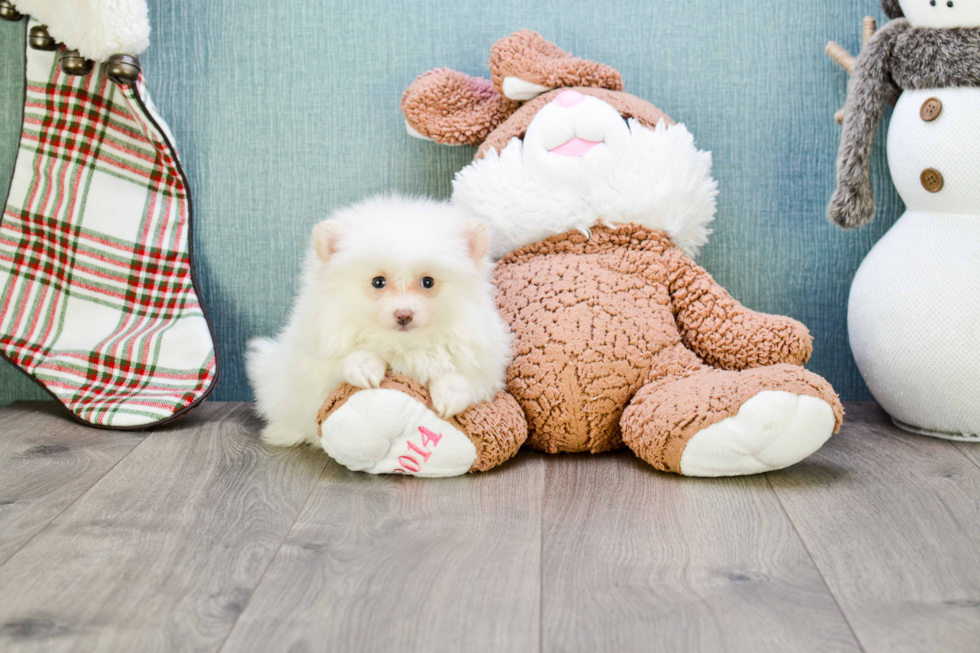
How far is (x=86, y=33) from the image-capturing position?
4.32 ft

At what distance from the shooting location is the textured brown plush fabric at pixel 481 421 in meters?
1.14

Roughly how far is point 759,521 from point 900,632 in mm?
254

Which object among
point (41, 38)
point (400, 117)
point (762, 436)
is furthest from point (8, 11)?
point (762, 436)

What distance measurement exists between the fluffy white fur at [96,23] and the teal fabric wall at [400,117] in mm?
186

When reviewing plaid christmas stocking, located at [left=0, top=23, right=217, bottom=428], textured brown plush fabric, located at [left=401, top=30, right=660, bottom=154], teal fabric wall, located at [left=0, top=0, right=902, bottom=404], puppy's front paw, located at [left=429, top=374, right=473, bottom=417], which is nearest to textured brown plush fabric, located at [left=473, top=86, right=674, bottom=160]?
textured brown plush fabric, located at [left=401, top=30, right=660, bottom=154]

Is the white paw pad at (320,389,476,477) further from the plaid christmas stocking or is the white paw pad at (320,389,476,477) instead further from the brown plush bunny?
the plaid christmas stocking

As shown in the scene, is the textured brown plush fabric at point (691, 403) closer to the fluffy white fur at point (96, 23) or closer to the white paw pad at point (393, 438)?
the white paw pad at point (393, 438)

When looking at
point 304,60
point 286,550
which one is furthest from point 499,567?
point 304,60

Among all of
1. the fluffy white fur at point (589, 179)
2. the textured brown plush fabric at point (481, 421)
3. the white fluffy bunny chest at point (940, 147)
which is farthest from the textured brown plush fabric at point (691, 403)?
the white fluffy bunny chest at point (940, 147)

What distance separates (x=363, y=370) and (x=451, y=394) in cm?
12

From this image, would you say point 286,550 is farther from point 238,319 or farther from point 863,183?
point 863,183

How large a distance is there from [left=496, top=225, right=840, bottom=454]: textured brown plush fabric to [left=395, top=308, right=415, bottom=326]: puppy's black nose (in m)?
0.23

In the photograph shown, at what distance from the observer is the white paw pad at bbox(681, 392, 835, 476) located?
1.10 metres

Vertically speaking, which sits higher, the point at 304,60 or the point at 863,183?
the point at 304,60
